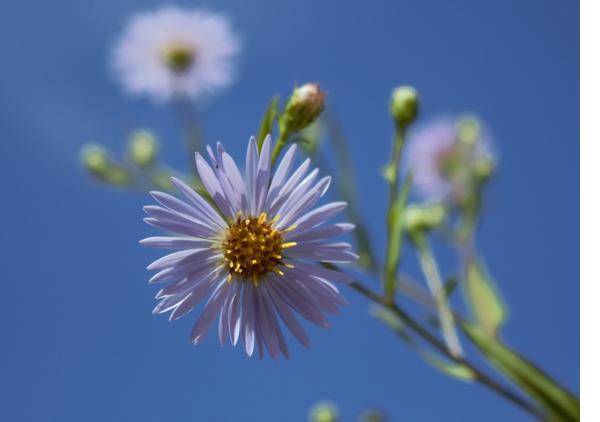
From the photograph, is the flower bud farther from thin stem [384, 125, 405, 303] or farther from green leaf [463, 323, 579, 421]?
green leaf [463, 323, 579, 421]

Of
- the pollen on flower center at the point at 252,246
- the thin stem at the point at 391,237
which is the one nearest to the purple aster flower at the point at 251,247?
the pollen on flower center at the point at 252,246

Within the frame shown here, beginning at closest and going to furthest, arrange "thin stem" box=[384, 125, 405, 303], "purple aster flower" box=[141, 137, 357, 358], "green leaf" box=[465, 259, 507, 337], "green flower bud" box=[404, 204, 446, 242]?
"purple aster flower" box=[141, 137, 357, 358] → "thin stem" box=[384, 125, 405, 303] → "green leaf" box=[465, 259, 507, 337] → "green flower bud" box=[404, 204, 446, 242]

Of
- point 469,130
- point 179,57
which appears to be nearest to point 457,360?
point 469,130

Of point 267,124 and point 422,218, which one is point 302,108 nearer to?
point 267,124

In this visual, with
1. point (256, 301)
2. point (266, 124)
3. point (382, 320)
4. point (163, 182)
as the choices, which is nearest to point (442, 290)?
point (382, 320)

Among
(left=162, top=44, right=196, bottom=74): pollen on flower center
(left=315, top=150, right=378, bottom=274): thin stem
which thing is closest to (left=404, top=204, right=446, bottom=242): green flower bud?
(left=315, top=150, right=378, bottom=274): thin stem

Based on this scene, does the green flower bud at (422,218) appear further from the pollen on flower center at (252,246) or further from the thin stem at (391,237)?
the pollen on flower center at (252,246)
